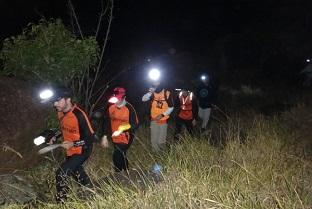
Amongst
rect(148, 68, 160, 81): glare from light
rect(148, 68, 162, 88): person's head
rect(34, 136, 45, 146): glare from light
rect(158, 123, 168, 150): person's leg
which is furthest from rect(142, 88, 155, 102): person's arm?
rect(34, 136, 45, 146): glare from light

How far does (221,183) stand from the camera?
5859 mm

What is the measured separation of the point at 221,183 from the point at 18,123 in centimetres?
468

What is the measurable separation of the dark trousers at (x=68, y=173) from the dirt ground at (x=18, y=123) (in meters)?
1.65

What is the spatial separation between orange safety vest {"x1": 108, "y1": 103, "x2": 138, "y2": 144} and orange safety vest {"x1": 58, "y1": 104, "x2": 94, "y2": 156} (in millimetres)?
1106

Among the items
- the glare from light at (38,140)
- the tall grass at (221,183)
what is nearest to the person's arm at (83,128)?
the glare from light at (38,140)

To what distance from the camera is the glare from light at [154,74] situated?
9539 mm

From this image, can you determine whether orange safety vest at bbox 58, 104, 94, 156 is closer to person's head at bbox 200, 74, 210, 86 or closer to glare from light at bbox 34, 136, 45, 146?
glare from light at bbox 34, 136, 45, 146

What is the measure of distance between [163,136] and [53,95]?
333cm

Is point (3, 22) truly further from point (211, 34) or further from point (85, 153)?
point (211, 34)

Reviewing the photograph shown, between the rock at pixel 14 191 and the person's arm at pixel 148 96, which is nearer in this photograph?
the rock at pixel 14 191

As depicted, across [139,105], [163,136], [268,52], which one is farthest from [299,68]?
[163,136]

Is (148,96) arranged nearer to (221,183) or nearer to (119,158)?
(119,158)

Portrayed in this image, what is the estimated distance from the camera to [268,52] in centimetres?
2986

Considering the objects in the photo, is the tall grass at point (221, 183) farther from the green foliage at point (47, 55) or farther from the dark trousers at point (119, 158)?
the green foliage at point (47, 55)
